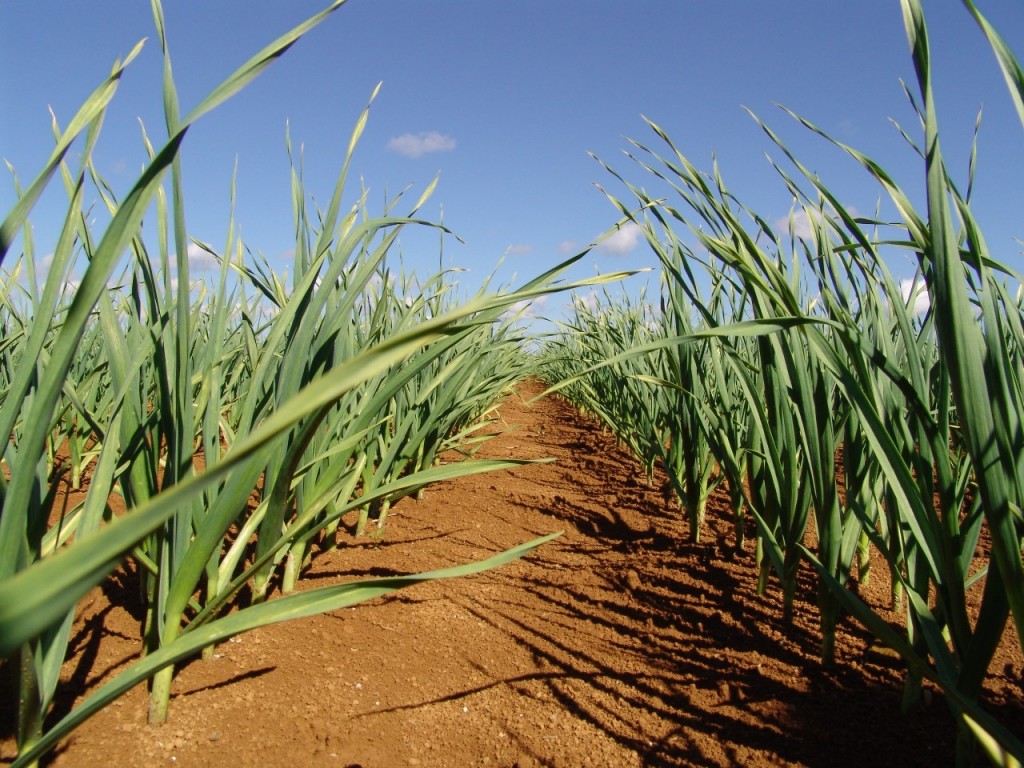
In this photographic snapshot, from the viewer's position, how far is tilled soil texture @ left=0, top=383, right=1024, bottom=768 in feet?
2.75

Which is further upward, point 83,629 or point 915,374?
point 915,374

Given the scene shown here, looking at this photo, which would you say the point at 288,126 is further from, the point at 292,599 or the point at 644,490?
the point at 644,490

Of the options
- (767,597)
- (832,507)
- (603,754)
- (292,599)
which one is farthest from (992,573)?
(767,597)

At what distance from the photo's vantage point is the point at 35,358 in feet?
1.77

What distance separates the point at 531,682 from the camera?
3.38 ft

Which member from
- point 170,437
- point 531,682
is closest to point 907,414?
point 531,682

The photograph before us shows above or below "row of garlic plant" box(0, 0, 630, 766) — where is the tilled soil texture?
below

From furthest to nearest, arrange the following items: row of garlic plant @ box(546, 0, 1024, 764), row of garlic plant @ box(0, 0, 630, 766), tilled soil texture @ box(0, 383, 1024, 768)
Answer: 1. tilled soil texture @ box(0, 383, 1024, 768)
2. row of garlic plant @ box(546, 0, 1024, 764)
3. row of garlic plant @ box(0, 0, 630, 766)

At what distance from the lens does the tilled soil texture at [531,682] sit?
0.84 m

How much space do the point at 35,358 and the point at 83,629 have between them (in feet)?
2.16

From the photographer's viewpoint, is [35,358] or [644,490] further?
[644,490]

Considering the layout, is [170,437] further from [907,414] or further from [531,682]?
[907,414]

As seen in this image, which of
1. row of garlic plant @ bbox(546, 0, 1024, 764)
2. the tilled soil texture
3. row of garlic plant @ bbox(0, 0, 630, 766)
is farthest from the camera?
the tilled soil texture

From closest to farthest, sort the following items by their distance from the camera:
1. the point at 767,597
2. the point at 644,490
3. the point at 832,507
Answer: the point at 832,507
the point at 767,597
the point at 644,490
